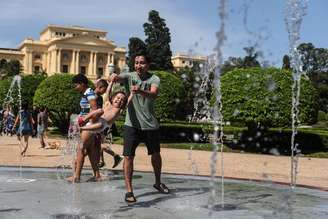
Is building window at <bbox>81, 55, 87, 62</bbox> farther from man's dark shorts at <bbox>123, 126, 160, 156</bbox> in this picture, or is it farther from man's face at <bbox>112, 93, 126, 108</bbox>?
man's dark shorts at <bbox>123, 126, 160, 156</bbox>

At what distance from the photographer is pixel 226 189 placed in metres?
6.64

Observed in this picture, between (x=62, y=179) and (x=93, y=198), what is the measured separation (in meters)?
1.77

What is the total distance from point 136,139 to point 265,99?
14494 millimetres

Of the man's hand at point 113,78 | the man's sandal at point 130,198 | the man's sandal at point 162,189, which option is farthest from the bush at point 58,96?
the man's sandal at point 130,198

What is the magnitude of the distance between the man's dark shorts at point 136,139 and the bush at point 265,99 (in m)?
13.9

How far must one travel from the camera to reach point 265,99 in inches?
770

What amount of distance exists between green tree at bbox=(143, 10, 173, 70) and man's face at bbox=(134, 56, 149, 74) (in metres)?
55.2

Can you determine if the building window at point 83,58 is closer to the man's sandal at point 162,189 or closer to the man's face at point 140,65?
the man's sandal at point 162,189

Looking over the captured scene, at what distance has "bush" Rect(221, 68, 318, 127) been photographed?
63.5 feet

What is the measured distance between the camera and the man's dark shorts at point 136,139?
5570 mm

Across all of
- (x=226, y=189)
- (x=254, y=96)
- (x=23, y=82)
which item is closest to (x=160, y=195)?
(x=226, y=189)

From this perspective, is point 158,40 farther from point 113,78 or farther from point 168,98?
point 113,78

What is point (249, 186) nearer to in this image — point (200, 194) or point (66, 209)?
point (200, 194)

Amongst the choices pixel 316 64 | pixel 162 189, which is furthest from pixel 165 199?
pixel 316 64
